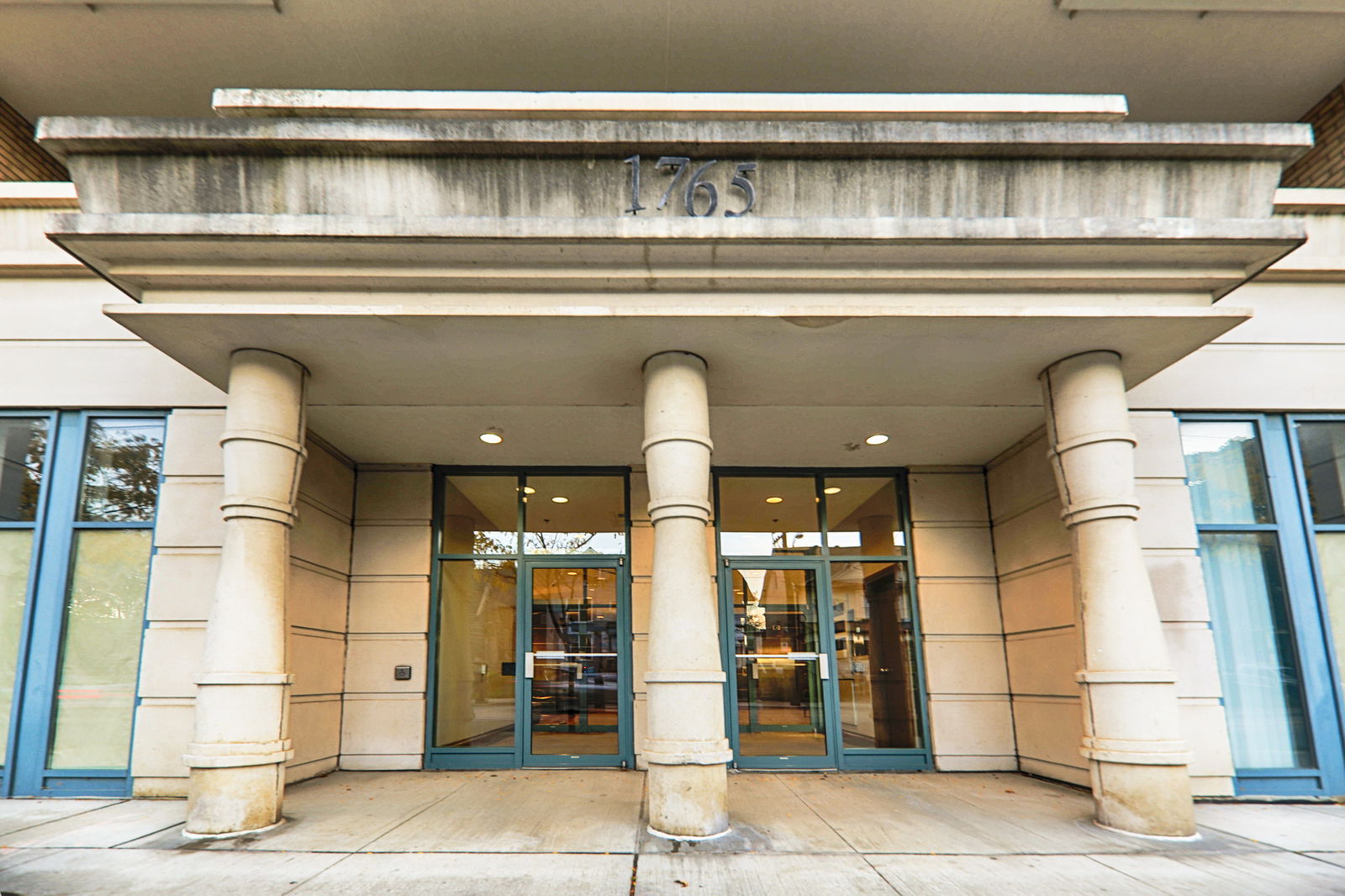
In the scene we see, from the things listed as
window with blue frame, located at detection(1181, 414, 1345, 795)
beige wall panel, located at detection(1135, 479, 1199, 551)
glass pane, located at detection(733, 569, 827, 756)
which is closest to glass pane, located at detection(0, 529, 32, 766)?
glass pane, located at detection(733, 569, 827, 756)

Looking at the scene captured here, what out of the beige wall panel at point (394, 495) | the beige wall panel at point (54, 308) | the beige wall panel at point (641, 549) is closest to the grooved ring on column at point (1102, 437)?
the beige wall panel at point (641, 549)

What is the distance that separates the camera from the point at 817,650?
964cm

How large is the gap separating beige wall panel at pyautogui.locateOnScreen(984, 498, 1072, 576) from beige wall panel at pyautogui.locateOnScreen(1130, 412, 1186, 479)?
94cm

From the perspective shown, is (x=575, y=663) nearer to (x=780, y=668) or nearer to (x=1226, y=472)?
(x=780, y=668)

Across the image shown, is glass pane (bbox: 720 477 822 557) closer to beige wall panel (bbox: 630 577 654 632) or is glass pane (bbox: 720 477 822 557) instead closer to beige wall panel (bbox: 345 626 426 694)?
beige wall panel (bbox: 630 577 654 632)

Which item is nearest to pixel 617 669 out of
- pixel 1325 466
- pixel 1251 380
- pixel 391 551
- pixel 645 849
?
pixel 391 551

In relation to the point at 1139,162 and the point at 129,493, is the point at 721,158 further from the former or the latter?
the point at 129,493

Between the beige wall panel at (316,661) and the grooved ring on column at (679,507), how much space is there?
14.4ft

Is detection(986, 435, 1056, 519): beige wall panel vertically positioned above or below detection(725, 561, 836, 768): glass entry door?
above

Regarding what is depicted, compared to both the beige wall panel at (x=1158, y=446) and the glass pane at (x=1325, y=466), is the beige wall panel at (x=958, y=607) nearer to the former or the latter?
the beige wall panel at (x=1158, y=446)

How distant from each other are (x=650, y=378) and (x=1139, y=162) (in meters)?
4.00

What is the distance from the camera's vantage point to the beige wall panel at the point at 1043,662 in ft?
27.4

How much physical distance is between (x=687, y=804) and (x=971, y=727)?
5.01 meters

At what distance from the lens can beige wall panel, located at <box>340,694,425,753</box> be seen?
933 cm
